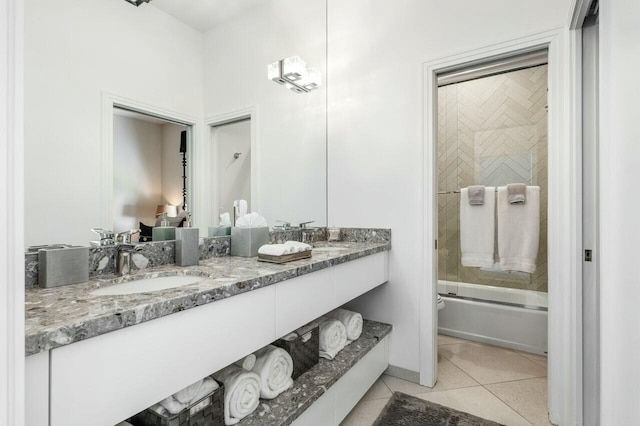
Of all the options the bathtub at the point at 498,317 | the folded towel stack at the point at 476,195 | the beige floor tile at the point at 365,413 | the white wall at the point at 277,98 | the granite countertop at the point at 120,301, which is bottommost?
the beige floor tile at the point at 365,413

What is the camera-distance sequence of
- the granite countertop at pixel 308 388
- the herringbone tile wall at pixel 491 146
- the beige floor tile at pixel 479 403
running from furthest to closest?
the herringbone tile wall at pixel 491 146, the beige floor tile at pixel 479 403, the granite countertop at pixel 308 388

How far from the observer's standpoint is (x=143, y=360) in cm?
77

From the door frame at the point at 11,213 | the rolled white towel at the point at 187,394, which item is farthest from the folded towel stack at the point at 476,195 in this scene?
the door frame at the point at 11,213

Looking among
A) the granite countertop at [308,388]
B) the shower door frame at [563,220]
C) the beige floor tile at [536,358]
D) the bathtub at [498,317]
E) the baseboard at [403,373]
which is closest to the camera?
the granite countertop at [308,388]

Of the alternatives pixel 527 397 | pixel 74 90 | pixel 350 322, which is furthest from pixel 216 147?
pixel 527 397

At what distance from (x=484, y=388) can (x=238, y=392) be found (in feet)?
5.39

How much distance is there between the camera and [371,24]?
2238 millimetres

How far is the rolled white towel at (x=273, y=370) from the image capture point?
4.32ft

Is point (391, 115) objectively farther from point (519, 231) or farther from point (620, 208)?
point (519, 231)

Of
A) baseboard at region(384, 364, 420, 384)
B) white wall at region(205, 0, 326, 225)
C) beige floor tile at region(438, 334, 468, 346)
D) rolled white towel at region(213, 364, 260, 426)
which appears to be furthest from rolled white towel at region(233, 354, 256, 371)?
beige floor tile at region(438, 334, 468, 346)

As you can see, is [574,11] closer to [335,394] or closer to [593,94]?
[593,94]

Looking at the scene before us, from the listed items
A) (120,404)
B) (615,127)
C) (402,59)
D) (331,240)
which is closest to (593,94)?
(615,127)

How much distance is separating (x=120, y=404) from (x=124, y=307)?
0.21 m

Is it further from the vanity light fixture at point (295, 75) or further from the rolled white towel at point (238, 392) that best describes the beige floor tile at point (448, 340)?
the vanity light fixture at point (295, 75)
